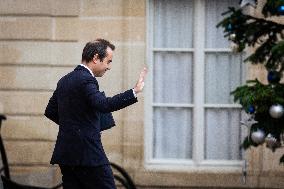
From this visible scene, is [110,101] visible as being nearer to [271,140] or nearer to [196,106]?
[271,140]

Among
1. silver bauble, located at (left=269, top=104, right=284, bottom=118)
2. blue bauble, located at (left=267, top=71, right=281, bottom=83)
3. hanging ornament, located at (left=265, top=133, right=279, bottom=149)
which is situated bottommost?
hanging ornament, located at (left=265, top=133, right=279, bottom=149)

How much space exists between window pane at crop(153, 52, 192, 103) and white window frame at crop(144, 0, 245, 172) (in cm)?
6

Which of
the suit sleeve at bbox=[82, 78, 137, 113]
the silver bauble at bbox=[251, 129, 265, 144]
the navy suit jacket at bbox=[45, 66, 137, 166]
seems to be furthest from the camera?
the navy suit jacket at bbox=[45, 66, 137, 166]

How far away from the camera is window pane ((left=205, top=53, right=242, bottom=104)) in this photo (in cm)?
929

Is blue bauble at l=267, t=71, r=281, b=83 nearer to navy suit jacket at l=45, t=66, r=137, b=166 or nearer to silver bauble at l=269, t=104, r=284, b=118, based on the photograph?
silver bauble at l=269, t=104, r=284, b=118

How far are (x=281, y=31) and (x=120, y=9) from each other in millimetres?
3428

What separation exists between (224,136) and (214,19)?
4.26ft

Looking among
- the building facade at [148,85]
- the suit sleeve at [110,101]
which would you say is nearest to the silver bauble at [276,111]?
the suit sleeve at [110,101]

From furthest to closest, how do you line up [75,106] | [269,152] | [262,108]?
[269,152]
[75,106]
[262,108]

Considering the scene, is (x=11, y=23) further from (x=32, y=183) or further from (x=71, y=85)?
(x=71, y=85)

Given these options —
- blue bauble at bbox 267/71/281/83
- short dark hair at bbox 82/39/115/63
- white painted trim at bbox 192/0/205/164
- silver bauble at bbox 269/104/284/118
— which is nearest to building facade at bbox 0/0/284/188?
white painted trim at bbox 192/0/205/164

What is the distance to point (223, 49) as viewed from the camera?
9.28 meters

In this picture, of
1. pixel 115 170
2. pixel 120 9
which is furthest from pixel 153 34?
pixel 115 170

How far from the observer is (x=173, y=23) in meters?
9.34
